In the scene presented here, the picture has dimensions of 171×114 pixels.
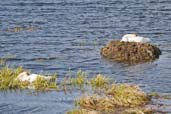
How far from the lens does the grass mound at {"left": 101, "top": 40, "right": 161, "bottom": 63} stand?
35188 mm

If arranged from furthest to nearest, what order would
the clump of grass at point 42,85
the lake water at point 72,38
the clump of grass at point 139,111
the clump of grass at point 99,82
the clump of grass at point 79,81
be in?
the clump of grass at point 79,81, the clump of grass at point 99,82, the clump of grass at point 42,85, the lake water at point 72,38, the clump of grass at point 139,111

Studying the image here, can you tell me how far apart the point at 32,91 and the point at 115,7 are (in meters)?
32.8

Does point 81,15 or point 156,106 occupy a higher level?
point 81,15

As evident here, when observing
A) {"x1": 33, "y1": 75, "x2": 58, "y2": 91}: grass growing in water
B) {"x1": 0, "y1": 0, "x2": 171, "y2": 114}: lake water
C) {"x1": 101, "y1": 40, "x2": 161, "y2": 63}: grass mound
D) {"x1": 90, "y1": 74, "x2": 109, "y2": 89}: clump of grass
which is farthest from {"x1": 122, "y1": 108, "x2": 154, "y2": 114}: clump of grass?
{"x1": 101, "y1": 40, "x2": 161, "y2": 63}: grass mound

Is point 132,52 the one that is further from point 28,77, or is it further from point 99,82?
point 28,77

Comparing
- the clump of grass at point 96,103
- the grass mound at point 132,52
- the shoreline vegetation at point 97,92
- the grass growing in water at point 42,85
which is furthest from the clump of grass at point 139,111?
the grass mound at point 132,52

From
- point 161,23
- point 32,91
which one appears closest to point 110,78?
point 32,91

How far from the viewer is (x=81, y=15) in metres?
53.7

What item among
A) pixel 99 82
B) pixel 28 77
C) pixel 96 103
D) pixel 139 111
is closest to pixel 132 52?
pixel 99 82

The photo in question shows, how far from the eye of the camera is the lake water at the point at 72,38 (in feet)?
87.2

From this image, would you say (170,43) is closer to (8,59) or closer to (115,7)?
(8,59)

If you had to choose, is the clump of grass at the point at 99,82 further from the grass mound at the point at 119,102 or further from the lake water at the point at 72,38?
the grass mound at the point at 119,102

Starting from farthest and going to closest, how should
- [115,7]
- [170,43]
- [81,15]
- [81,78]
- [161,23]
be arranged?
1. [115,7]
2. [81,15]
3. [161,23]
4. [170,43]
5. [81,78]

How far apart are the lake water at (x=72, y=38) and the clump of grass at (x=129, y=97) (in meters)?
1.77
